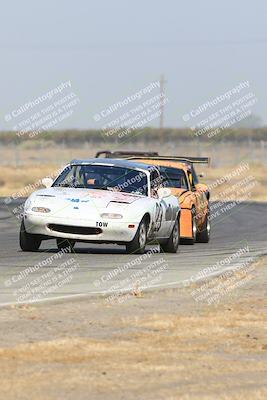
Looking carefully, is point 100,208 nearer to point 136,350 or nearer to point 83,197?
point 83,197

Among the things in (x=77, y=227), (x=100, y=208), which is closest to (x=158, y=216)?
(x=100, y=208)

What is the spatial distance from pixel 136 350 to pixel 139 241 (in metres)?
9.53

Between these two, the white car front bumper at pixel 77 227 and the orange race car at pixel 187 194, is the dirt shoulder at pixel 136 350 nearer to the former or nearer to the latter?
the white car front bumper at pixel 77 227

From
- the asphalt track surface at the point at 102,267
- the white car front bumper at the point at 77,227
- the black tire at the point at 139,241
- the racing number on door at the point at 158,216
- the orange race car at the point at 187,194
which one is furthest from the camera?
the orange race car at the point at 187,194

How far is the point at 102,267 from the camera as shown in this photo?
1595 centimetres

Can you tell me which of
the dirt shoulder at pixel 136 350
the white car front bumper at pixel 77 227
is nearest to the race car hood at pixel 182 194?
the white car front bumper at pixel 77 227

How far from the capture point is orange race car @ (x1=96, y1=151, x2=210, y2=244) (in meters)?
22.1

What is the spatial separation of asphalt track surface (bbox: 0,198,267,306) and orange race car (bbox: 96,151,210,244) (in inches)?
11.5

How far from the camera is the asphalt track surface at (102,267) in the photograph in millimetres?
12992

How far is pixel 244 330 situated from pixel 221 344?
2.76 ft

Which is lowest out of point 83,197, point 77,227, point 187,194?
point 187,194

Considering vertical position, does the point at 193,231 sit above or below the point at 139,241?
below

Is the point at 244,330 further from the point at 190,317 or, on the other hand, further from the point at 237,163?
the point at 237,163

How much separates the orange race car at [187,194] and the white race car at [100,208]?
2.50m
